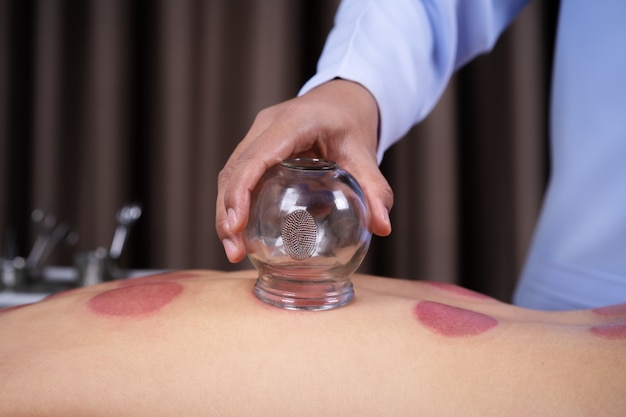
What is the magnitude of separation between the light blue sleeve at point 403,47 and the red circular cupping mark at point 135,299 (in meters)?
0.34

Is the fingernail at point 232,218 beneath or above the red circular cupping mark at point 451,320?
above

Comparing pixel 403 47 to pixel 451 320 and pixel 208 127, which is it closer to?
pixel 451 320

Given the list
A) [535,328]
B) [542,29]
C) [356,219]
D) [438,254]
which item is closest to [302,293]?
[356,219]

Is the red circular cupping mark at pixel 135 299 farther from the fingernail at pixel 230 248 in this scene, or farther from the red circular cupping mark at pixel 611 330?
the red circular cupping mark at pixel 611 330

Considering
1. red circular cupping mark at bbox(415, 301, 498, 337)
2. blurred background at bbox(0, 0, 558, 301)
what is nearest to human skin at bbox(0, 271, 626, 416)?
red circular cupping mark at bbox(415, 301, 498, 337)

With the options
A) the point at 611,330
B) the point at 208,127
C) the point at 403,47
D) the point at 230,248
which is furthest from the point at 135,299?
the point at 208,127

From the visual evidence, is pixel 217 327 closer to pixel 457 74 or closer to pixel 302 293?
pixel 302 293

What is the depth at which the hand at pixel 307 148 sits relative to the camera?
0.57 meters

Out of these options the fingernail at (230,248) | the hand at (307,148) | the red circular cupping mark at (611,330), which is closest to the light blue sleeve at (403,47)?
the hand at (307,148)

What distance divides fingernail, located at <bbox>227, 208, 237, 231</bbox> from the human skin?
0.20ft

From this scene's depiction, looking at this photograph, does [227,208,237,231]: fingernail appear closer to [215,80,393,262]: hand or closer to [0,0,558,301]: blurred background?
[215,80,393,262]: hand

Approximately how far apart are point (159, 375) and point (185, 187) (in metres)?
1.67

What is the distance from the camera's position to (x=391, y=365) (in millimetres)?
479

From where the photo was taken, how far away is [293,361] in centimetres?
48
